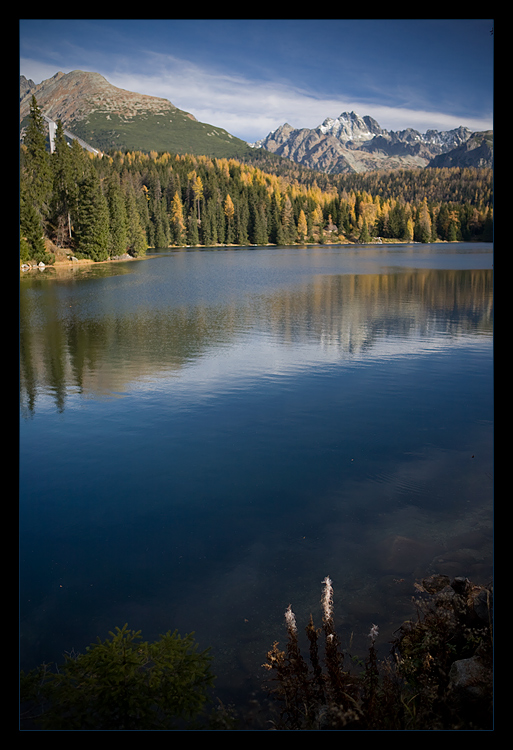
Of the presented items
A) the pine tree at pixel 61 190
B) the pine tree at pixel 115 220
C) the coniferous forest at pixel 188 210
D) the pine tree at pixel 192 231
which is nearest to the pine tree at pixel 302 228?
the coniferous forest at pixel 188 210

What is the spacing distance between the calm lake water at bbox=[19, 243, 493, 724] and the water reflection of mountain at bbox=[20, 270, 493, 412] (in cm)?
19

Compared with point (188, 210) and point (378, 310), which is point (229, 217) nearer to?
point (188, 210)

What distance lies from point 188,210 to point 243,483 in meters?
138

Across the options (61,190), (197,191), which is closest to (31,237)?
(61,190)

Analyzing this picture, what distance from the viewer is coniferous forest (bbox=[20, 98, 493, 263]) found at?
62.3 metres

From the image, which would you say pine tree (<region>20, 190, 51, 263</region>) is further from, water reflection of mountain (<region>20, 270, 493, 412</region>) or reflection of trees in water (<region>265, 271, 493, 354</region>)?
reflection of trees in water (<region>265, 271, 493, 354</region>)

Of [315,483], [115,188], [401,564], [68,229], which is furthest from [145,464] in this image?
[115,188]

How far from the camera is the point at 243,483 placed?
29.1ft

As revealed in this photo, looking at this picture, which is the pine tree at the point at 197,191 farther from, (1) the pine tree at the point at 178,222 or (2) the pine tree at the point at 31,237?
(2) the pine tree at the point at 31,237

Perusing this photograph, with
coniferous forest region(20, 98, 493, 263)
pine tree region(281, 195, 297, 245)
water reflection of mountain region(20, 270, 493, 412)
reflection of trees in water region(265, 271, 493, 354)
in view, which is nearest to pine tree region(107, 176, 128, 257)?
coniferous forest region(20, 98, 493, 263)
